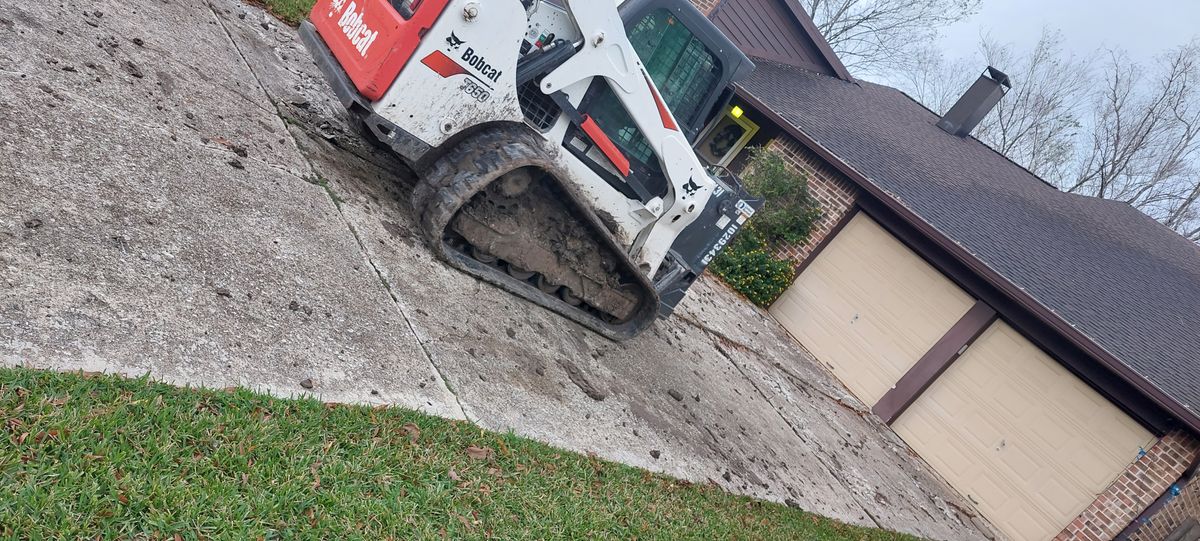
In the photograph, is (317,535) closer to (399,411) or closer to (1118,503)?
(399,411)

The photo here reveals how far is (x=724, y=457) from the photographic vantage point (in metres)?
6.52

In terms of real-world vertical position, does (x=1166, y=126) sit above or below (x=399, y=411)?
above

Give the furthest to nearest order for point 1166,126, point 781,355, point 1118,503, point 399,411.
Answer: point 1166,126, point 781,355, point 1118,503, point 399,411

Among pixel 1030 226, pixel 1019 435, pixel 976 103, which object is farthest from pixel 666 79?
pixel 976 103

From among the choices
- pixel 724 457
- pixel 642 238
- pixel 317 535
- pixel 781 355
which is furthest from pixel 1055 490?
pixel 317 535

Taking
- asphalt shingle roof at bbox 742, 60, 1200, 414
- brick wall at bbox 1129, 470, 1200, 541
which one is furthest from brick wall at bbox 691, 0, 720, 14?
brick wall at bbox 1129, 470, 1200, 541

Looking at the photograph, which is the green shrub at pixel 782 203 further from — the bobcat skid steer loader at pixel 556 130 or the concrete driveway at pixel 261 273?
the bobcat skid steer loader at pixel 556 130

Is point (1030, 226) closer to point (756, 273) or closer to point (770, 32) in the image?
point (756, 273)

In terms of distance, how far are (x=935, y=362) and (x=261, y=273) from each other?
35.9ft

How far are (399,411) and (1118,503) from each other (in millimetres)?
10646

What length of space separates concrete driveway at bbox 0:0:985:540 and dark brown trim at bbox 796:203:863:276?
20.3 feet

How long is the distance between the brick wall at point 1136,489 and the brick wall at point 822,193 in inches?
228

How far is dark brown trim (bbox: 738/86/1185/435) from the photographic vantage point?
10266 mm

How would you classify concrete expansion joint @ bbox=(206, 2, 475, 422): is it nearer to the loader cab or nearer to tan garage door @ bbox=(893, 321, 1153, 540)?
the loader cab
